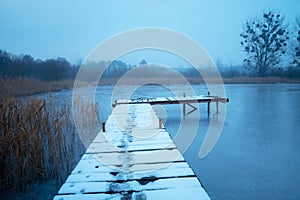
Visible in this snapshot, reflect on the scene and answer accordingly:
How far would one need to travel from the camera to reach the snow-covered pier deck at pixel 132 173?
3.97 feet

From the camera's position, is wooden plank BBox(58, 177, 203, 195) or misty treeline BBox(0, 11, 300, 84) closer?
wooden plank BBox(58, 177, 203, 195)

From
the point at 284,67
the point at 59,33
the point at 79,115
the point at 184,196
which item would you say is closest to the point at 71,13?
the point at 59,33

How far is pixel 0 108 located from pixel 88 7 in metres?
11.5

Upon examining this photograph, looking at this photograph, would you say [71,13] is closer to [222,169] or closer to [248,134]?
[248,134]

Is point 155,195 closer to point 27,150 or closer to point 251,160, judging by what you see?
point 27,150

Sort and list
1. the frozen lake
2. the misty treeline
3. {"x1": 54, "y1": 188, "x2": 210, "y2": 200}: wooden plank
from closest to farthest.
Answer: {"x1": 54, "y1": 188, "x2": 210, "y2": 200}: wooden plank, the frozen lake, the misty treeline

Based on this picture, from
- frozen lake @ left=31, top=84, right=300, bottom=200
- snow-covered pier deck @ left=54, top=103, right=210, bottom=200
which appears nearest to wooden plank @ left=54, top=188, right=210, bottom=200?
snow-covered pier deck @ left=54, top=103, right=210, bottom=200

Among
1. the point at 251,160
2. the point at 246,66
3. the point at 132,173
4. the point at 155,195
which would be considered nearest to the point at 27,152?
the point at 132,173

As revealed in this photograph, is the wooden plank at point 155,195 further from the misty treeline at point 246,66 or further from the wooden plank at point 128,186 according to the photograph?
the misty treeline at point 246,66

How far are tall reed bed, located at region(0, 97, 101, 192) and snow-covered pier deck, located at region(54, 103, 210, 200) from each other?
0.58 m

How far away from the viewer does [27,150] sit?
2209mm

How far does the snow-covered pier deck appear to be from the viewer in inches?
47.7

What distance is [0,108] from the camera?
219 centimetres

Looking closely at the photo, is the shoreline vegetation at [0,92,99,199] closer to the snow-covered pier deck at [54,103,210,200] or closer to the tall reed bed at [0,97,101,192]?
the tall reed bed at [0,97,101,192]
